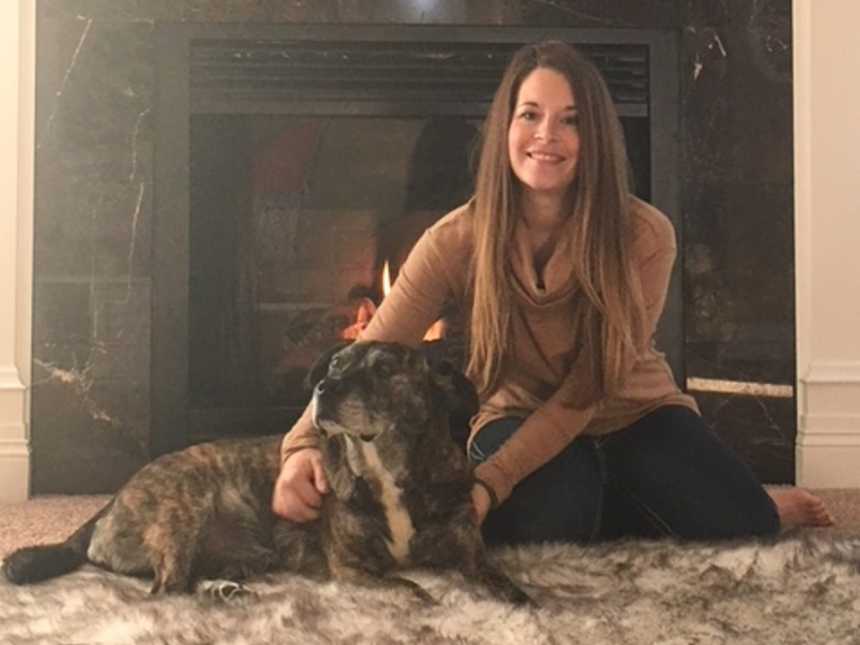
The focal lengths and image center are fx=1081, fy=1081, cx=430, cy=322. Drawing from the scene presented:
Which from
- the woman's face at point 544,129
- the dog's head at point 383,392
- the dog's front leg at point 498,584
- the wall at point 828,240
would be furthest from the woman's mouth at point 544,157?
the wall at point 828,240

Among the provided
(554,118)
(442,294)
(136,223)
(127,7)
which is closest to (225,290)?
(136,223)

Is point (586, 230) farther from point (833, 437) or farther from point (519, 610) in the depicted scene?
point (833, 437)

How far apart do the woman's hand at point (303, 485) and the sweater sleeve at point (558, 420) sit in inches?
9.5

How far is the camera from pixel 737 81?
2496mm

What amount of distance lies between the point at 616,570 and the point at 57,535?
105 centimetres

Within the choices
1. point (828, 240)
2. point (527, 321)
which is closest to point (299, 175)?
point (527, 321)

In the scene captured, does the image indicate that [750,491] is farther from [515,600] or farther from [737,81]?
[737,81]

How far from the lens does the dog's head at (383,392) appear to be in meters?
1.48

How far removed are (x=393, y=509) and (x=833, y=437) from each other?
1.39 meters

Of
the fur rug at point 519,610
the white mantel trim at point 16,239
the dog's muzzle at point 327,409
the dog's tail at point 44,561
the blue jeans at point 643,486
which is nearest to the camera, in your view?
the fur rug at point 519,610

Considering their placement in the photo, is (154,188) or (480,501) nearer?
(480,501)

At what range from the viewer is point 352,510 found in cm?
155

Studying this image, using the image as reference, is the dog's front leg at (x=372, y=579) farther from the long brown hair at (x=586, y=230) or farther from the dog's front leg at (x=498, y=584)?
the long brown hair at (x=586, y=230)

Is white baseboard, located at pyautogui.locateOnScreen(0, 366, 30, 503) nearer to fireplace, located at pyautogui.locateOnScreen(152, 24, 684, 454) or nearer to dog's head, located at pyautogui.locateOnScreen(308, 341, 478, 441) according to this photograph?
fireplace, located at pyautogui.locateOnScreen(152, 24, 684, 454)
